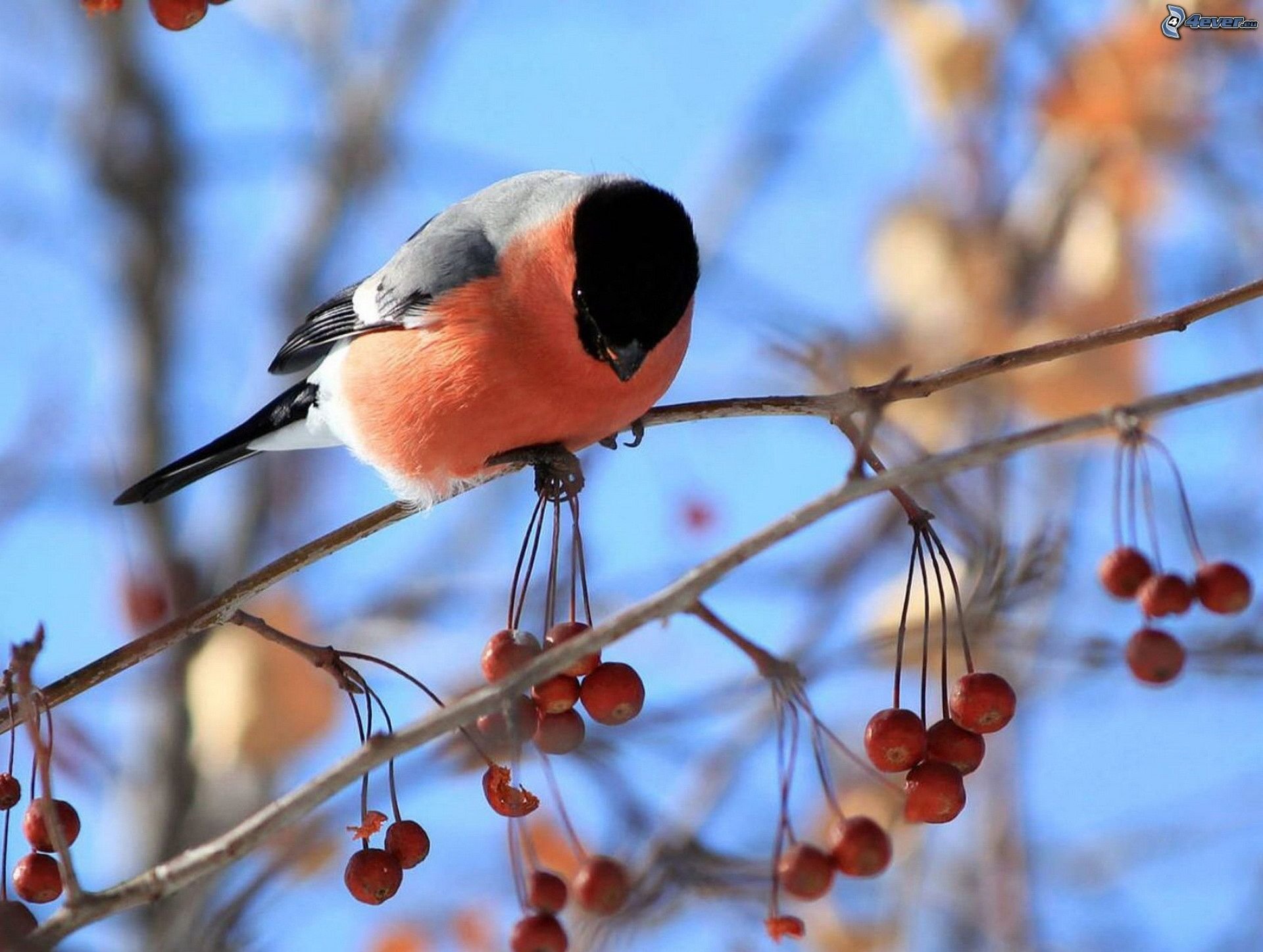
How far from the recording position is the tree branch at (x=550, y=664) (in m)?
1.14

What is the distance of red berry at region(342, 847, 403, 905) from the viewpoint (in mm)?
1604

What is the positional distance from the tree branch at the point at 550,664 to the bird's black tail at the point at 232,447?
1.83 metres

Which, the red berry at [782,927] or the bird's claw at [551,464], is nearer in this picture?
the red berry at [782,927]

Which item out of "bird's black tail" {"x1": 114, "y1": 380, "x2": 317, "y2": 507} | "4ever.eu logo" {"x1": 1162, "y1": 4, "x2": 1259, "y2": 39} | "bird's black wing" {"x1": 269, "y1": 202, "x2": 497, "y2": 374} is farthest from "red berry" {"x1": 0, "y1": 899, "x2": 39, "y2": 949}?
"4ever.eu logo" {"x1": 1162, "y1": 4, "x2": 1259, "y2": 39}

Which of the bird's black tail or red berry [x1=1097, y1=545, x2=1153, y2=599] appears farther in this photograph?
the bird's black tail

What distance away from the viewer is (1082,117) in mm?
3408

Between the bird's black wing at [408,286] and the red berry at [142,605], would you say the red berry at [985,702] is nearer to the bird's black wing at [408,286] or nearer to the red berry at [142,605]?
the bird's black wing at [408,286]

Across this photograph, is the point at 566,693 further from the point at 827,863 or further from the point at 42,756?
the point at 42,756

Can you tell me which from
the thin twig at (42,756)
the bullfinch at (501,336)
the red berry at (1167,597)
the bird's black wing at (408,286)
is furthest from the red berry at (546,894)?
the bird's black wing at (408,286)

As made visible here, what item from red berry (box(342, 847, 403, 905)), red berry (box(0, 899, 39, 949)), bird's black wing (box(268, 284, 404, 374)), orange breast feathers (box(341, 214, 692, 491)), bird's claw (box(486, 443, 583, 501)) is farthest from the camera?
bird's black wing (box(268, 284, 404, 374))

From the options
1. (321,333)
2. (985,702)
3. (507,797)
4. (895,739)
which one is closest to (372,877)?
(507,797)

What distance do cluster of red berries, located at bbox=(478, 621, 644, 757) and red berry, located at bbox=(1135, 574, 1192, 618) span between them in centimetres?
60

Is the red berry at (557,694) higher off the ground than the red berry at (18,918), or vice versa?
the red berry at (557,694)

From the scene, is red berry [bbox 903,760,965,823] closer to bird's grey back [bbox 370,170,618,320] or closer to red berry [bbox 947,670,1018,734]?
red berry [bbox 947,670,1018,734]
